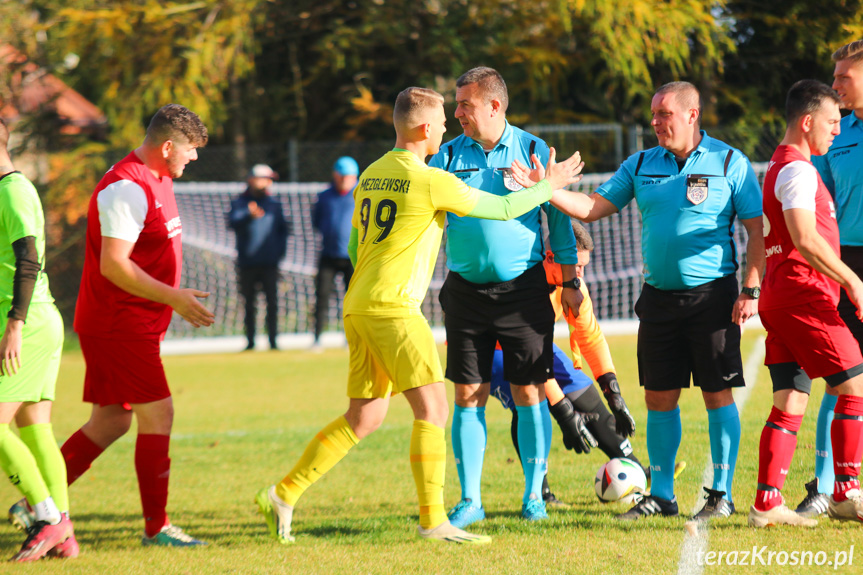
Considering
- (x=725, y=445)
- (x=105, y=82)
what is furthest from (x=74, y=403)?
(x=105, y=82)

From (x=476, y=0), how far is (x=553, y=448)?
507 inches

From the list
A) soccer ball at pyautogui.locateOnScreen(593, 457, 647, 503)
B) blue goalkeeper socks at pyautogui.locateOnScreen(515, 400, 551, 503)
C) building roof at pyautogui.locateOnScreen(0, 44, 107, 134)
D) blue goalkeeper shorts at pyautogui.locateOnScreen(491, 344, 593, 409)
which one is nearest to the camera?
blue goalkeeper socks at pyautogui.locateOnScreen(515, 400, 551, 503)

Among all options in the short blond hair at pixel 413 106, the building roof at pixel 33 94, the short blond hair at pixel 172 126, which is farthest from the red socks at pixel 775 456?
the building roof at pixel 33 94

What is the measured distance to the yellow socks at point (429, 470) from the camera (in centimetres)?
424

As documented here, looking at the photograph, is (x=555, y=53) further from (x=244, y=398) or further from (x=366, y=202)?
(x=366, y=202)

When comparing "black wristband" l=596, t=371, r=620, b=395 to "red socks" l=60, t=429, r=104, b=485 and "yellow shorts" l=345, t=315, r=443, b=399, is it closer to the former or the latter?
"yellow shorts" l=345, t=315, r=443, b=399

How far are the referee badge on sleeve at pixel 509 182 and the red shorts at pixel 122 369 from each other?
2.04m

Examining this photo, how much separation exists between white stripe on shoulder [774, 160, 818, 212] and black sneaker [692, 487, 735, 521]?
4.92ft

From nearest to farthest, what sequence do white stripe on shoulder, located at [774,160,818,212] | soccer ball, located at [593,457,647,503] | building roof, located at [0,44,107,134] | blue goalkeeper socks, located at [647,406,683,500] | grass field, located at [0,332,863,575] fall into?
grass field, located at [0,332,863,575], white stripe on shoulder, located at [774,160,818,212], blue goalkeeper socks, located at [647,406,683,500], soccer ball, located at [593,457,647,503], building roof, located at [0,44,107,134]

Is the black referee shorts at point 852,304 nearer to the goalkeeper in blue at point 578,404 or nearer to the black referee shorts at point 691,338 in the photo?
the black referee shorts at point 691,338

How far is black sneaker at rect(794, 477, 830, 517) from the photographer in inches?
174

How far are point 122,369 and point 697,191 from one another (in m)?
3.08

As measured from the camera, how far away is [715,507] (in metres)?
4.44

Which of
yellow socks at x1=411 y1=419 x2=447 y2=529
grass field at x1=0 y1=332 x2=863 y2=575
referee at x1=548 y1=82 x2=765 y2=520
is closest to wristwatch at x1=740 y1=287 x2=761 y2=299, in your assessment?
referee at x1=548 y1=82 x2=765 y2=520
